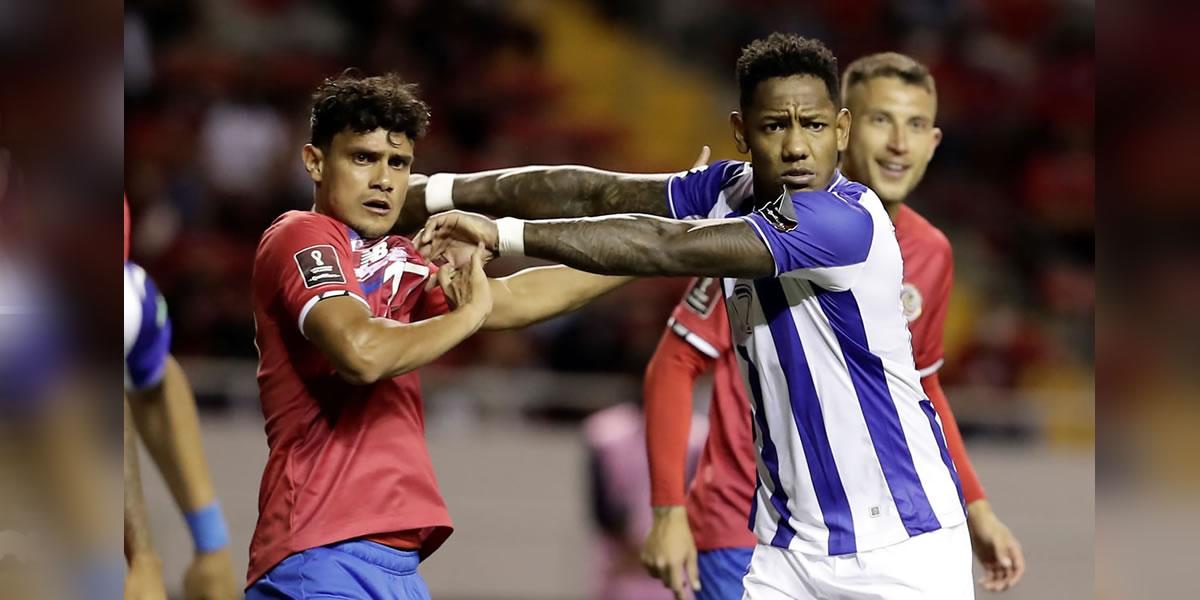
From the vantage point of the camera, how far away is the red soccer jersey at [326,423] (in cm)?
332

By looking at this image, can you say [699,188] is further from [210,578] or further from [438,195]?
[210,578]

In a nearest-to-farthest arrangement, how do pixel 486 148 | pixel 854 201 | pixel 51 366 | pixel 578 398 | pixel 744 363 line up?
1. pixel 51 366
2. pixel 854 201
3. pixel 744 363
4. pixel 578 398
5. pixel 486 148

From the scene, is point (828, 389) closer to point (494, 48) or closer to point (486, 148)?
point (486, 148)

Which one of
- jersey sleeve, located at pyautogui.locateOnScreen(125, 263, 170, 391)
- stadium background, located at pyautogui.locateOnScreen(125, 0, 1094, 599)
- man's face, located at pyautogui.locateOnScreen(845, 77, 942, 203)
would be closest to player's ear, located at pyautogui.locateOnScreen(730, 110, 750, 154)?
man's face, located at pyautogui.locateOnScreen(845, 77, 942, 203)

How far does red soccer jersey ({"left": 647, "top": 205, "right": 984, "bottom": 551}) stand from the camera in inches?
175

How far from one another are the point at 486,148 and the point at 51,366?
36.2ft

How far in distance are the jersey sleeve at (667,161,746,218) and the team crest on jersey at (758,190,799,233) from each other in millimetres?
568

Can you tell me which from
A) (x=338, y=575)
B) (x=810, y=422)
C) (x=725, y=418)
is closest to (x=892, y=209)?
(x=725, y=418)

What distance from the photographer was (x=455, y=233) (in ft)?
10.9

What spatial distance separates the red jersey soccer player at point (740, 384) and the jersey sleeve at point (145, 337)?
153 centimetres

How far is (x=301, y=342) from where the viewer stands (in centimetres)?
345

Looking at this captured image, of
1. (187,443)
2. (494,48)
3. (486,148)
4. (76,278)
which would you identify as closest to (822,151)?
(187,443)

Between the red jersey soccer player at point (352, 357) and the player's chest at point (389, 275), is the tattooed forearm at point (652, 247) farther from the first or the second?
the player's chest at point (389, 275)

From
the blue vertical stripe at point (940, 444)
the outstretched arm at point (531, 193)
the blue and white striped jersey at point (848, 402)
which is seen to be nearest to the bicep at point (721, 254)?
the blue and white striped jersey at point (848, 402)
